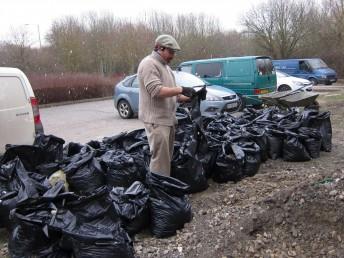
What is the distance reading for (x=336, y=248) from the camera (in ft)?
11.2

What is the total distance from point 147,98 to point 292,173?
2.58 m

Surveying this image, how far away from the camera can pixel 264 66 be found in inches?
560

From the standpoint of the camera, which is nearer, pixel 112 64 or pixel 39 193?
pixel 39 193

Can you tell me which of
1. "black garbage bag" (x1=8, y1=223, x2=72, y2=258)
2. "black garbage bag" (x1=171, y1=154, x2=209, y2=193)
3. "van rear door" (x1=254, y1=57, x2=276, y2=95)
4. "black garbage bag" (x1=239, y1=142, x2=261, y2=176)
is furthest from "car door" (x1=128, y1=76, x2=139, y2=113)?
"black garbage bag" (x1=8, y1=223, x2=72, y2=258)

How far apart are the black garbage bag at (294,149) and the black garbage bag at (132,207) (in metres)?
3.32

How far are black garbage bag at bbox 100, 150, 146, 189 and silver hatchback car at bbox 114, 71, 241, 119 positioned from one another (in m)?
6.19

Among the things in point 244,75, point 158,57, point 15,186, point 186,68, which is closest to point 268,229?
point 158,57

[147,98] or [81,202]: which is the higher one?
[147,98]

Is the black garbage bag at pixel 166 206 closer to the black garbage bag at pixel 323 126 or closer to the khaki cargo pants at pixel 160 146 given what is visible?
the khaki cargo pants at pixel 160 146

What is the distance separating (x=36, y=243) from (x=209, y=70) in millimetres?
11720

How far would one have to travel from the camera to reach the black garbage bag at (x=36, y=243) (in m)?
3.77

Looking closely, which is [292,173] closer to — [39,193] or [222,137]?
[222,137]

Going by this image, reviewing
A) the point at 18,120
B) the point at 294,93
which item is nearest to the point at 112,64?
the point at 294,93

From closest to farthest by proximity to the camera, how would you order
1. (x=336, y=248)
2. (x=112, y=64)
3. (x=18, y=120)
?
(x=336, y=248)
(x=18, y=120)
(x=112, y=64)
